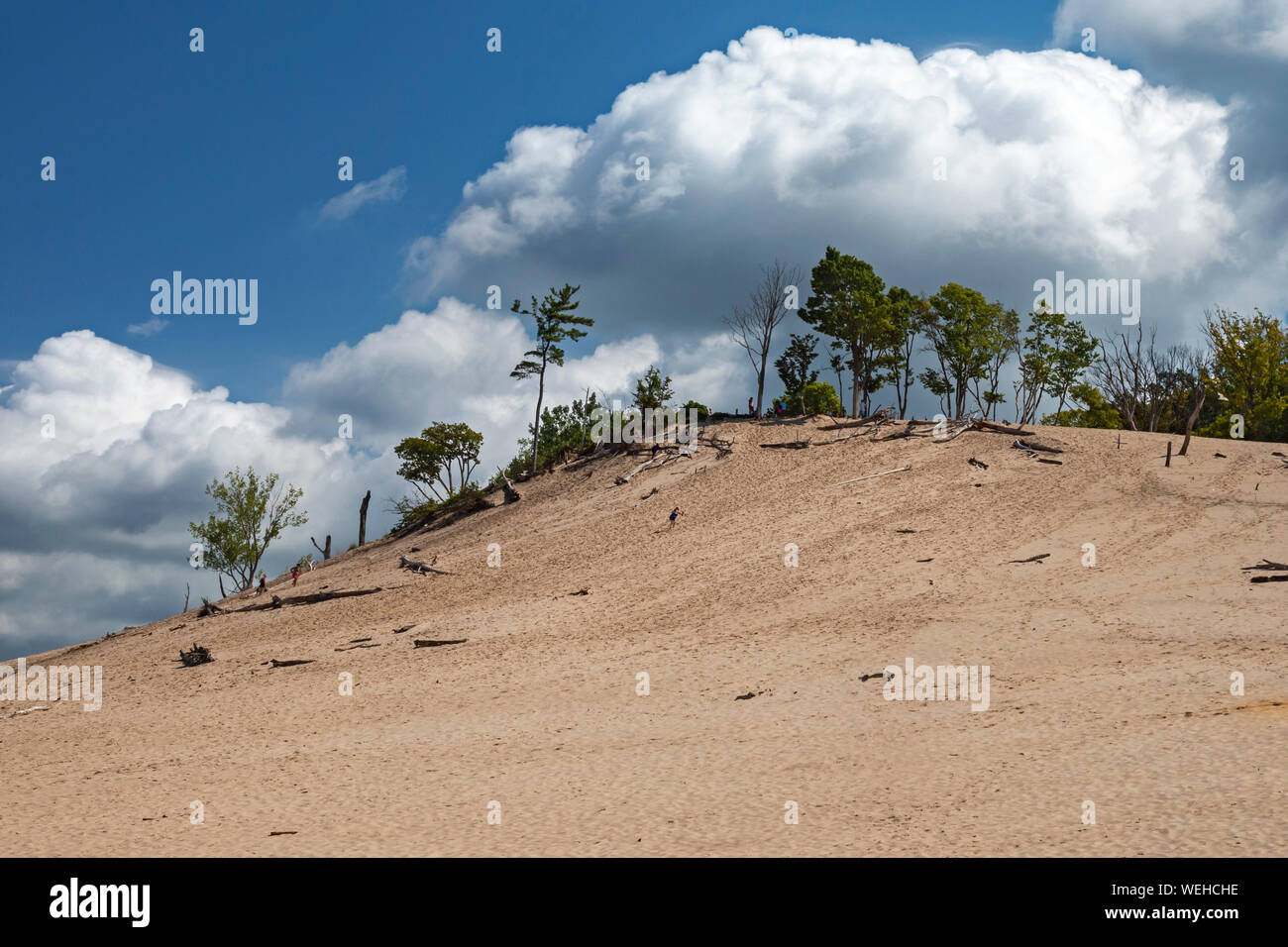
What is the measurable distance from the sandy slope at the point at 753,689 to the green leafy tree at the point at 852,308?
63.7ft

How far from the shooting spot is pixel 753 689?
894 inches

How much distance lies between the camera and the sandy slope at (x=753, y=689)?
14055 millimetres

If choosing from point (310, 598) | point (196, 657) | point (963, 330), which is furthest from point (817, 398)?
point (196, 657)

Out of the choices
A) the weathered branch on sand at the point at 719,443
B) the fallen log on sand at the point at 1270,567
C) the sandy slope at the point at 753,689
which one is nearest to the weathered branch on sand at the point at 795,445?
the weathered branch on sand at the point at 719,443

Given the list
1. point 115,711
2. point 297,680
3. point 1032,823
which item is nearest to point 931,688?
point 1032,823

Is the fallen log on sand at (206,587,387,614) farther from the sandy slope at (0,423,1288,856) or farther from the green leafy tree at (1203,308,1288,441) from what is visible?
the green leafy tree at (1203,308,1288,441)

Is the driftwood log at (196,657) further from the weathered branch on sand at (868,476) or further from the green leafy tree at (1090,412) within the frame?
the green leafy tree at (1090,412)

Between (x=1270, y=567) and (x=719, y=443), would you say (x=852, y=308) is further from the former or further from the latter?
(x=1270, y=567)

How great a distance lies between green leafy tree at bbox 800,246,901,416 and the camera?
63.5 m

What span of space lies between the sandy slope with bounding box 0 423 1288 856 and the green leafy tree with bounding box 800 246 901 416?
19424 mm
